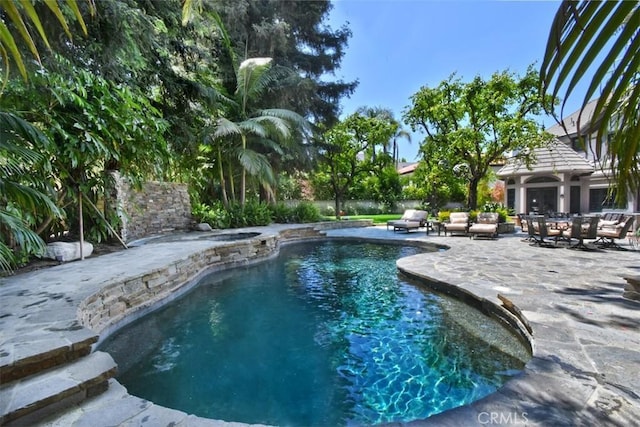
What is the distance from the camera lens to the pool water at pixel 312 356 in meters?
3.17

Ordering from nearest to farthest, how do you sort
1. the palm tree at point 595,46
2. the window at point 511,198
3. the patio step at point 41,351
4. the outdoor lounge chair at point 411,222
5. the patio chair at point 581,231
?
1. the palm tree at point 595,46
2. the patio step at point 41,351
3. the patio chair at point 581,231
4. the outdoor lounge chair at point 411,222
5. the window at point 511,198

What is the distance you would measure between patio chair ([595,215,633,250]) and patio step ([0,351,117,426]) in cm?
1185

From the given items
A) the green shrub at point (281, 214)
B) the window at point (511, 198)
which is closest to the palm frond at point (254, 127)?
the green shrub at point (281, 214)

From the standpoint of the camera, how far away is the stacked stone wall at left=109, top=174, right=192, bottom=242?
34.9 ft

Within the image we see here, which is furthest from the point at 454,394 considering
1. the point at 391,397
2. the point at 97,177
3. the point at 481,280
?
the point at 97,177

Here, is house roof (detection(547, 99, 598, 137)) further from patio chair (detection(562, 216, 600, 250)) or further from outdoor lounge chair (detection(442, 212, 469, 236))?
outdoor lounge chair (detection(442, 212, 469, 236))

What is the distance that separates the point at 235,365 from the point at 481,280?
455 centimetres

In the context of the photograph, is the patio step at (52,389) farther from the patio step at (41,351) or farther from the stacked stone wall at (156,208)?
the stacked stone wall at (156,208)

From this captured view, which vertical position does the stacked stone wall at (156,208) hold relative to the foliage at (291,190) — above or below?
below

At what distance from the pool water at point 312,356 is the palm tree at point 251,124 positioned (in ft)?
26.1

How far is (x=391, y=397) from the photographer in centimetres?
329

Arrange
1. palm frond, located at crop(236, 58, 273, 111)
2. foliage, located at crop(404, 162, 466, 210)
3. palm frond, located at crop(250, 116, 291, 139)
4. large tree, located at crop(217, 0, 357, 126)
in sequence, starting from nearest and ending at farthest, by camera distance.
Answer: palm frond, located at crop(250, 116, 291, 139) → palm frond, located at crop(236, 58, 273, 111) → large tree, located at crop(217, 0, 357, 126) → foliage, located at crop(404, 162, 466, 210)

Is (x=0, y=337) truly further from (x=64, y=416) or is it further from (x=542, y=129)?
(x=542, y=129)

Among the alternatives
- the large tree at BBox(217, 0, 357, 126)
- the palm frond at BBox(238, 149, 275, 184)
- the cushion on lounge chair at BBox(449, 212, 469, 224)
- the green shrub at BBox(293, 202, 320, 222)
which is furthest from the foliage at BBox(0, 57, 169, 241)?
the cushion on lounge chair at BBox(449, 212, 469, 224)
